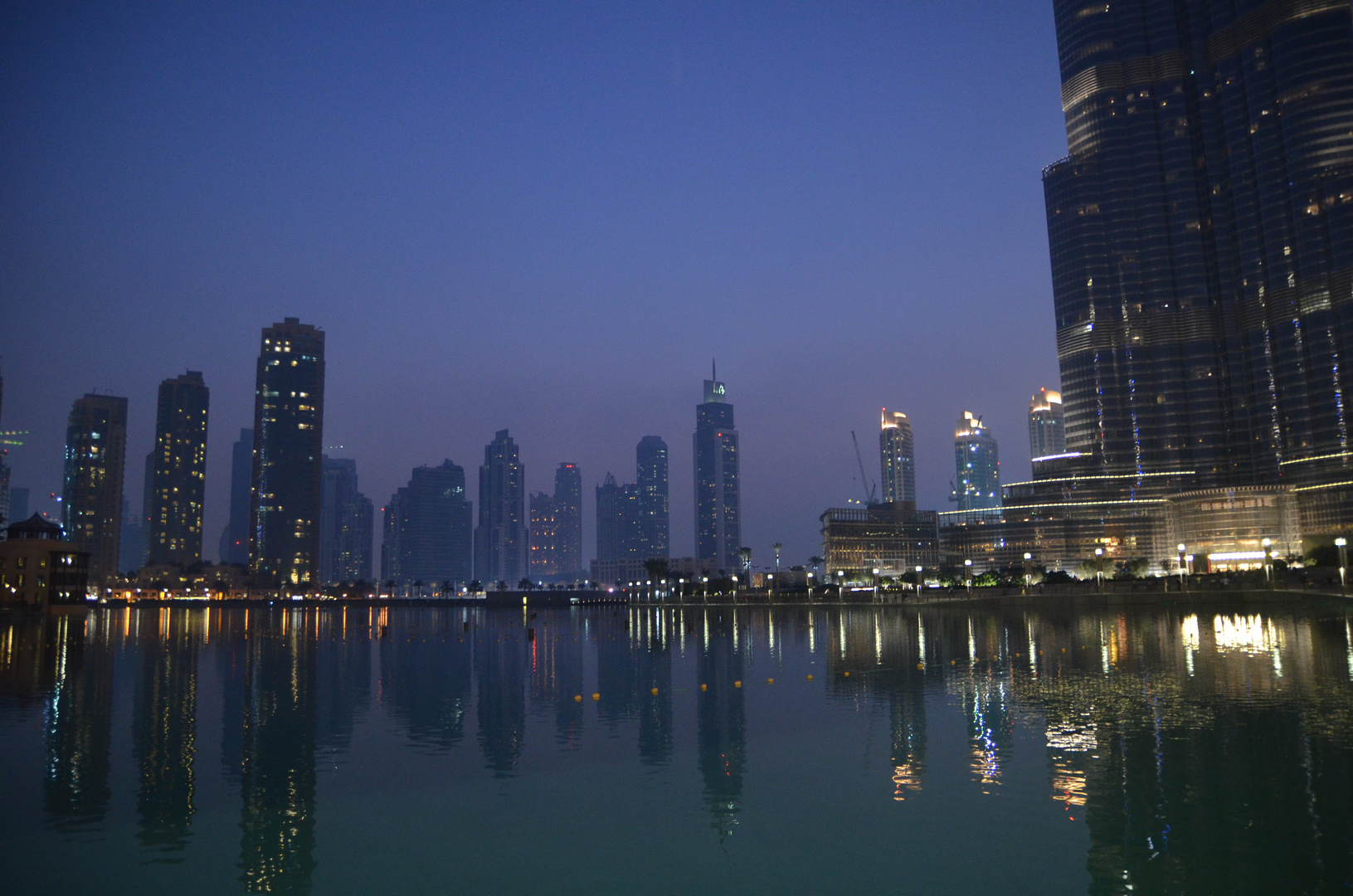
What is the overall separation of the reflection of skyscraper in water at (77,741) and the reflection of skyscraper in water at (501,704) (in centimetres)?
919

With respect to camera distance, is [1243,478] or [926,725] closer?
[926,725]

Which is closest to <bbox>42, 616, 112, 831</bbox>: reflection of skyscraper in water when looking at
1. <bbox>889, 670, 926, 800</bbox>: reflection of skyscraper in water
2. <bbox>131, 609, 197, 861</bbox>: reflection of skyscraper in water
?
<bbox>131, 609, 197, 861</bbox>: reflection of skyscraper in water

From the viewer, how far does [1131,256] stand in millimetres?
191375

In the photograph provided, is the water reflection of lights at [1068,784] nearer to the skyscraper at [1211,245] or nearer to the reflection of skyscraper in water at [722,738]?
the reflection of skyscraper in water at [722,738]

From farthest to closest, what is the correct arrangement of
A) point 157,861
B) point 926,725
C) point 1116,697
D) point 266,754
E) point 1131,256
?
point 1131,256, point 1116,697, point 926,725, point 266,754, point 157,861

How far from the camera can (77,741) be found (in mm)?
27078

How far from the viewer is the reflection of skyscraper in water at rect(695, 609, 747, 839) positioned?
1969 centimetres

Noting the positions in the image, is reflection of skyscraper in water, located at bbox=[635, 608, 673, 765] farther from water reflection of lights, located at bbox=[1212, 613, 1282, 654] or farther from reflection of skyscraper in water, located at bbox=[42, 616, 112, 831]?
water reflection of lights, located at bbox=[1212, 613, 1282, 654]

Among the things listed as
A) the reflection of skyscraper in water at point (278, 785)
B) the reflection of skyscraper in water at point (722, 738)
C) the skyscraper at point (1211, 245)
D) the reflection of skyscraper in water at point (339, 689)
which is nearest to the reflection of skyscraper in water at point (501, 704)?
the reflection of skyscraper in water at point (339, 689)

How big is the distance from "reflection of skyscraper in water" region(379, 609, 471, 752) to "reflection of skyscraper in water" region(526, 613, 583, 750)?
3210 millimetres

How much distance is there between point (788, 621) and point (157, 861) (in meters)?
91.8

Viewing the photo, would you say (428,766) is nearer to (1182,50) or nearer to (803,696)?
(803,696)

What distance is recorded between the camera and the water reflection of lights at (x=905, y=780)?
19.9 metres

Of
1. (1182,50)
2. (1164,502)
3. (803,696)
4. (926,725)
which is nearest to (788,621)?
(803,696)
